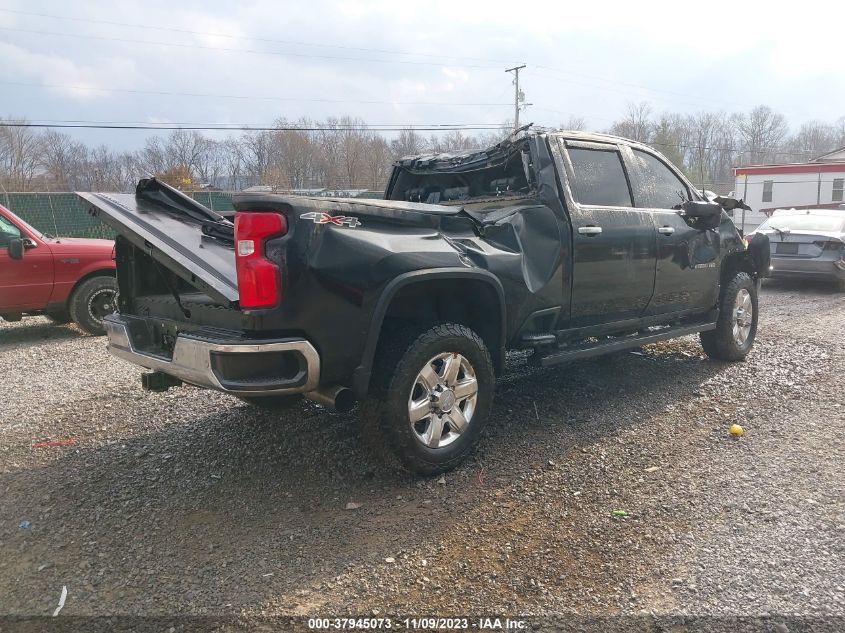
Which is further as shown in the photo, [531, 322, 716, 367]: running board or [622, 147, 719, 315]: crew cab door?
[622, 147, 719, 315]: crew cab door

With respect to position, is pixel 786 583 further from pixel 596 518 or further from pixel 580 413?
pixel 580 413

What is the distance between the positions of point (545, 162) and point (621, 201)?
90cm

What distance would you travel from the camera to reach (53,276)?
26.9ft

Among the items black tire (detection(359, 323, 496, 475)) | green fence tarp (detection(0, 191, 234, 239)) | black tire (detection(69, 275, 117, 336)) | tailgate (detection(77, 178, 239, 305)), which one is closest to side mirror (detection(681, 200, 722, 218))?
black tire (detection(359, 323, 496, 475))

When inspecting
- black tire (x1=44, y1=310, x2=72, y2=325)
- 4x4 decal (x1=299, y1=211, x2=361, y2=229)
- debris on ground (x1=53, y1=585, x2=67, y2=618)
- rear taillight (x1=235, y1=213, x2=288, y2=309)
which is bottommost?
debris on ground (x1=53, y1=585, x2=67, y2=618)

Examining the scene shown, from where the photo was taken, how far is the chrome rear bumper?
10.2ft

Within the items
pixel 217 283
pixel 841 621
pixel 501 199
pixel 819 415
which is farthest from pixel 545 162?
pixel 841 621

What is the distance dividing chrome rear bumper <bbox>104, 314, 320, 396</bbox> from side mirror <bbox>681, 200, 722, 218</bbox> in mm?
3788

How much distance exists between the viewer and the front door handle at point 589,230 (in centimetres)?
460

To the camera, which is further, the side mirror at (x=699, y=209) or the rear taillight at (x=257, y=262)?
the side mirror at (x=699, y=209)

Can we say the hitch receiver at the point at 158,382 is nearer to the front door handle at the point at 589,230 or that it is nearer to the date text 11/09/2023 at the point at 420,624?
the date text 11/09/2023 at the point at 420,624

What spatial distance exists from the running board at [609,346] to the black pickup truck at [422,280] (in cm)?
2

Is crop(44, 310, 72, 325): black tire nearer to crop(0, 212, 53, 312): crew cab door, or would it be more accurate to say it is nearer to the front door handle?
crop(0, 212, 53, 312): crew cab door

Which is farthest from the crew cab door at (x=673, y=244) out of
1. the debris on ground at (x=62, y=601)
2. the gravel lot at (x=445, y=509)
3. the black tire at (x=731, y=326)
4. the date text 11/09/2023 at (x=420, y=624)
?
the debris on ground at (x=62, y=601)
